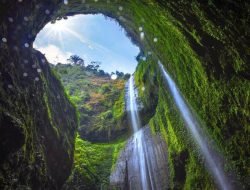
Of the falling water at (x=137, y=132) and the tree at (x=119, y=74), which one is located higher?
the tree at (x=119, y=74)

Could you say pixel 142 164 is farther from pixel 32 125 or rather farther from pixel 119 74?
pixel 119 74

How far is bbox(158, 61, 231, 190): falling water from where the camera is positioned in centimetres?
741

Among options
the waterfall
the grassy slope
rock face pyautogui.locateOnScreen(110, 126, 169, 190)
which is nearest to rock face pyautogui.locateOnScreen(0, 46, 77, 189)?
the grassy slope

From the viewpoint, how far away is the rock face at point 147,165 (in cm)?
1096

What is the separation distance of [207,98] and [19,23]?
16.1ft

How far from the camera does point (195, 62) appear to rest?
6562 mm

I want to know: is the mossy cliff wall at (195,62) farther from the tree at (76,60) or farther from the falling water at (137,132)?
the tree at (76,60)

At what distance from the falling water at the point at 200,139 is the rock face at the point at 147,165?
243cm

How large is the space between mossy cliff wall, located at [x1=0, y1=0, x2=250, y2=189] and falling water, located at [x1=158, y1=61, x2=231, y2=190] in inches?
14.2

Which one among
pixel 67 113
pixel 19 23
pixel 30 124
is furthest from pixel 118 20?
pixel 30 124

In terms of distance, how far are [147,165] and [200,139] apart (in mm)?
4148

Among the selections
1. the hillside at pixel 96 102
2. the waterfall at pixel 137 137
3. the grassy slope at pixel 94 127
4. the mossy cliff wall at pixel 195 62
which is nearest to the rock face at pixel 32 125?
the mossy cliff wall at pixel 195 62

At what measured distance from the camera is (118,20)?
41.0ft

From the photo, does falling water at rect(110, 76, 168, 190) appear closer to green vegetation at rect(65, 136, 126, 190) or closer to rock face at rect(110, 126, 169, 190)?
rock face at rect(110, 126, 169, 190)
